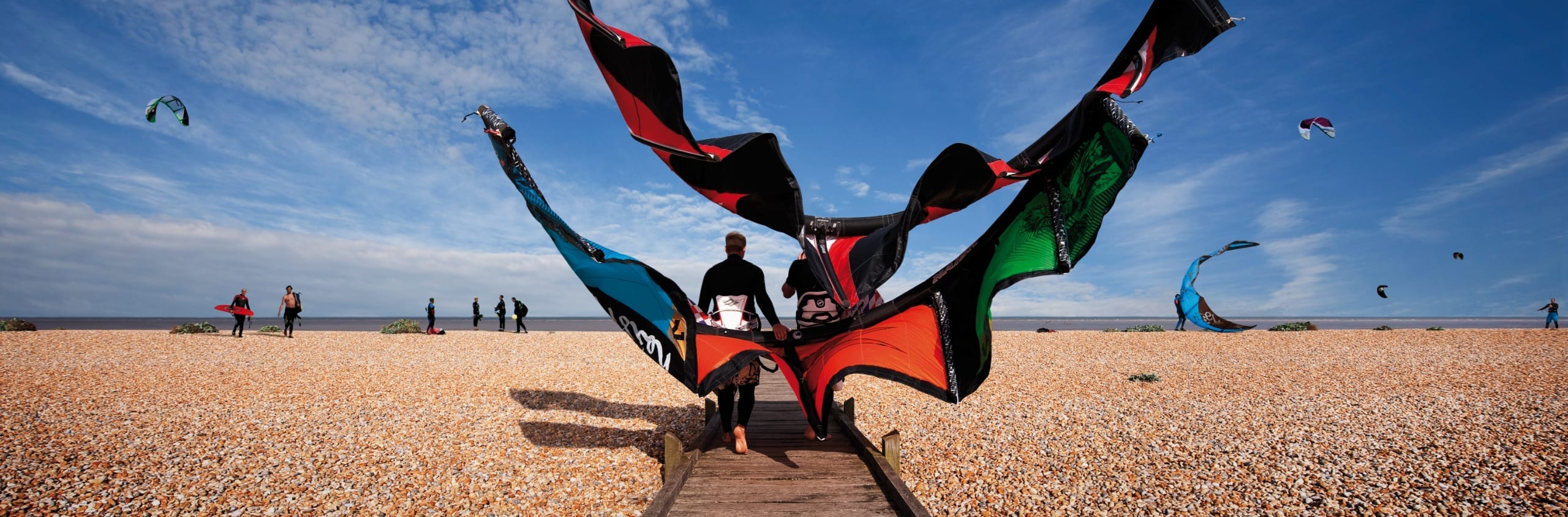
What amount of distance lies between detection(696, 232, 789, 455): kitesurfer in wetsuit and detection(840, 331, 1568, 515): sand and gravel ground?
166 centimetres

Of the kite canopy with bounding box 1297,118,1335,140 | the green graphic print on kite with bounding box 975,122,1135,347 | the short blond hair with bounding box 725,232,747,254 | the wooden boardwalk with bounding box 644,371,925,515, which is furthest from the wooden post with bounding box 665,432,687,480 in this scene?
the kite canopy with bounding box 1297,118,1335,140

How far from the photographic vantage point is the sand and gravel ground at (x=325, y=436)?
5098 millimetres

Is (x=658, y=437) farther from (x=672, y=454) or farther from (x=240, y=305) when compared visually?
(x=240, y=305)

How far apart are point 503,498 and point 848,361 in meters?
3.13

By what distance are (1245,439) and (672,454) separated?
638 cm

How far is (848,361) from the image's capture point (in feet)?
16.1

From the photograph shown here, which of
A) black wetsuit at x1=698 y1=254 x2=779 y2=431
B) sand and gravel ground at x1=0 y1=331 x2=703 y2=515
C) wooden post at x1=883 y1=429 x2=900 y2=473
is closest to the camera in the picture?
sand and gravel ground at x1=0 y1=331 x2=703 y2=515

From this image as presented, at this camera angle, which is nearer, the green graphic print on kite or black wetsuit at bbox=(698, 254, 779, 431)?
the green graphic print on kite

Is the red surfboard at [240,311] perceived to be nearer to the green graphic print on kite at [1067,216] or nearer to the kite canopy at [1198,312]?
the green graphic print on kite at [1067,216]

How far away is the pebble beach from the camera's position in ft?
16.8

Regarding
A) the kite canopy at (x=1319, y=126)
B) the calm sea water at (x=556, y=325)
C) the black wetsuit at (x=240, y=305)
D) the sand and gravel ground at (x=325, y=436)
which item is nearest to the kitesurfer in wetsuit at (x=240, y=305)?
the black wetsuit at (x=240, y=305)

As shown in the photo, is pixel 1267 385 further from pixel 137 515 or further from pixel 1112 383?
pixel 137 515

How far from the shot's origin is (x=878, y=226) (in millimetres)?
4855

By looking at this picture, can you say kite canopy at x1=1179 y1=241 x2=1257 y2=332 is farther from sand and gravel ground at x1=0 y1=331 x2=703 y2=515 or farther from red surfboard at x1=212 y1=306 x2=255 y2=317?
red surfboard at x1=212 y1=306 x2=255 y2=317
